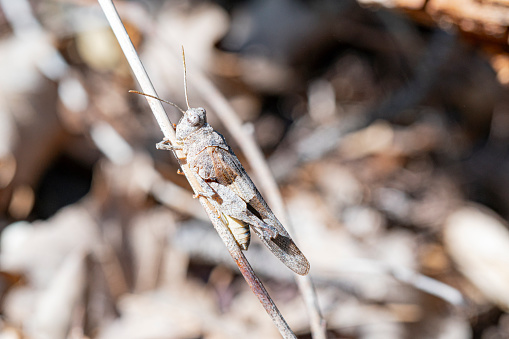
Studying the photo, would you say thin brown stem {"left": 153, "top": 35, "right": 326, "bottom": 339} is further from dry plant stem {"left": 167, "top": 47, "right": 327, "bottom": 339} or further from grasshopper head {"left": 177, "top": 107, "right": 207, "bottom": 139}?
grasshopper head {"left": 177, "top": 107, "right": 207, "bottom": 139}

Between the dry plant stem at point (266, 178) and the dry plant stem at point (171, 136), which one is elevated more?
the dry plant stem at point (171, 136)

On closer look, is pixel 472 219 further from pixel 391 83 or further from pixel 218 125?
pixel 218 125

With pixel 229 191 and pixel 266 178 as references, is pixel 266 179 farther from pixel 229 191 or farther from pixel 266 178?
pixel 229 191

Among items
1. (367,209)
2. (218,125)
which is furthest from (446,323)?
(218,125)

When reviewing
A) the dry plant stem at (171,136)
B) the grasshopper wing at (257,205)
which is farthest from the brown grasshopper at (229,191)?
the dry plant stem at (171,136)

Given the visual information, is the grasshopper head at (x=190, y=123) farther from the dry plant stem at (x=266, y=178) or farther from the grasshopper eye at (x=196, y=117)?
the dry plant stem at (x=266, y=178)

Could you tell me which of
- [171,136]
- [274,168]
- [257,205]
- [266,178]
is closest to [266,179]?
[266,178]

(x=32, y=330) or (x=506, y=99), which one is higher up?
(x=506, y=99)
